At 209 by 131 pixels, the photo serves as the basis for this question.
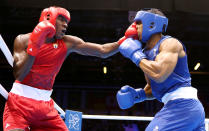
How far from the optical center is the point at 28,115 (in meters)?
2.08

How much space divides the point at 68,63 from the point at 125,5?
4778mm

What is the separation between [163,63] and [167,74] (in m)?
0.08

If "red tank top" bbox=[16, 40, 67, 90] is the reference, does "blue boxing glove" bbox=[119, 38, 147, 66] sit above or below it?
above

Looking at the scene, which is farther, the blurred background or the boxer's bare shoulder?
the blurred background

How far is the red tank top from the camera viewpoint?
7.15ft

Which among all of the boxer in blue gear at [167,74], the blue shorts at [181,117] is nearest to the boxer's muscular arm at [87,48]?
the boxer in blue gear at [167,74]

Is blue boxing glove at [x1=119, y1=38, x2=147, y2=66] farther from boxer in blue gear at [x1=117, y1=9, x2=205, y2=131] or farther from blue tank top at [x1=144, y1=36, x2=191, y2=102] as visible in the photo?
blue tank top at [x1=144, y1=36, x2=191, y2=102]

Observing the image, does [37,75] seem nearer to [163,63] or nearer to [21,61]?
[21,61]

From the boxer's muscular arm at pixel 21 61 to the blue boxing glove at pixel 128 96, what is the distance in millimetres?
738

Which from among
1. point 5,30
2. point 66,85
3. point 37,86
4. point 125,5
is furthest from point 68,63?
point 37,86

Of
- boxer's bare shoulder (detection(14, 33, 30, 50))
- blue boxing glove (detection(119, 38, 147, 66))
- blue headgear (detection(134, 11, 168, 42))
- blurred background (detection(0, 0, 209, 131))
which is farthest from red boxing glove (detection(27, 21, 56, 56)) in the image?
blurred background (detection(0, 0, 209, 131))

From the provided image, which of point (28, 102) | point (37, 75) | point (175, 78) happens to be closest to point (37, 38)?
point (37, 75)

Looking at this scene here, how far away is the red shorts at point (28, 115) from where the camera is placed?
204 cm

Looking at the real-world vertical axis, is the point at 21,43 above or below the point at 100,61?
above
